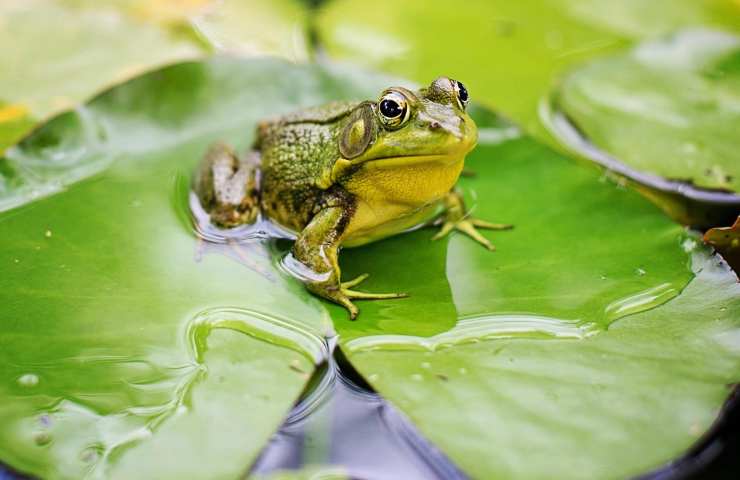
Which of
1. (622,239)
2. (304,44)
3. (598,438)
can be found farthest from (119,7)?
(598,438)

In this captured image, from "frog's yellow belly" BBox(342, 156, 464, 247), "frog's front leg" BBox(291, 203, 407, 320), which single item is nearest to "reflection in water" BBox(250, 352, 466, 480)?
"frog's front leg" BBox(291, 203, 407, 320)

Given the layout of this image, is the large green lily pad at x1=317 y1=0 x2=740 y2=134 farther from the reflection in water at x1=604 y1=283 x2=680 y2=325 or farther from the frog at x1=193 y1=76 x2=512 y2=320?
the reflection in water at x1=604 y1=283 x2=680 y2=325

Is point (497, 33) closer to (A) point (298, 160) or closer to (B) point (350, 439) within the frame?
(A) point (298, 160)

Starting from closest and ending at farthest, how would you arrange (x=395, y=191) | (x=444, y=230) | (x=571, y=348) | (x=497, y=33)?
(x=571, y=348), (x=395, y=191), (x=444, y=230), (x=497, y=33)

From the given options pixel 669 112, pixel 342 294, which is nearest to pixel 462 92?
pixel 342 294

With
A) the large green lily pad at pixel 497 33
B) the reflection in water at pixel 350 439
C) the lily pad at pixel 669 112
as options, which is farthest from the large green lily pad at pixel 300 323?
the large green lily pad at pixel 497 33

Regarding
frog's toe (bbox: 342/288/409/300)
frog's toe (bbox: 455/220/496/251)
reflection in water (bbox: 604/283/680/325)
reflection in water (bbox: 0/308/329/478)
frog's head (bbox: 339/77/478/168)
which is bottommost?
reflection in water (bbox: 0/308/329/478)

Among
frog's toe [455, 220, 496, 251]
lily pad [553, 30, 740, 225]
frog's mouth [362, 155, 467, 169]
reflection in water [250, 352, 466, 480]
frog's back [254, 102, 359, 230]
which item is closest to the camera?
reflection in water [250, 352, 466, 480]
